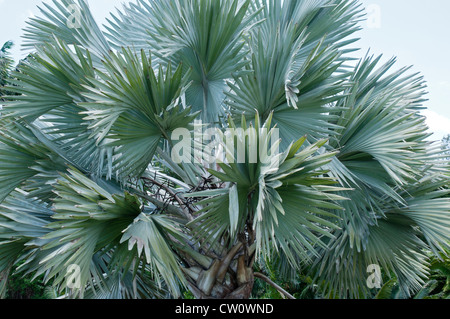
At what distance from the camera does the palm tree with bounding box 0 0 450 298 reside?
9.04ft

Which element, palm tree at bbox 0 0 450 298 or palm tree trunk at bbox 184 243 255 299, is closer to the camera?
palm tree at bbox 0 0 450 298

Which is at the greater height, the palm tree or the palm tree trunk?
the palm tree

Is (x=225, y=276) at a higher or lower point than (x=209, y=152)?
lower

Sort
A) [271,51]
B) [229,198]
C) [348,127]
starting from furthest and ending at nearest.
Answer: [348,127] → [271,51] → [229,198]

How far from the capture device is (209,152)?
3330mm

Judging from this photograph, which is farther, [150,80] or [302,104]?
[302,104]

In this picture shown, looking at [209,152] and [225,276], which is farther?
[225,276]

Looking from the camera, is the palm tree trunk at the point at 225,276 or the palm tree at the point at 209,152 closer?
the palm tree at the point at 209,152

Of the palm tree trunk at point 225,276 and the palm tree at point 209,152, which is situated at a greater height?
the palm tree at point 209,152

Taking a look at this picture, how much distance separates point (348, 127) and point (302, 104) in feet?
1.67

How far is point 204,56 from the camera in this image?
3.65 meters

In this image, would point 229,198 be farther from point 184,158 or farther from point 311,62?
point 311,62

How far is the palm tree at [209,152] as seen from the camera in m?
2.75
